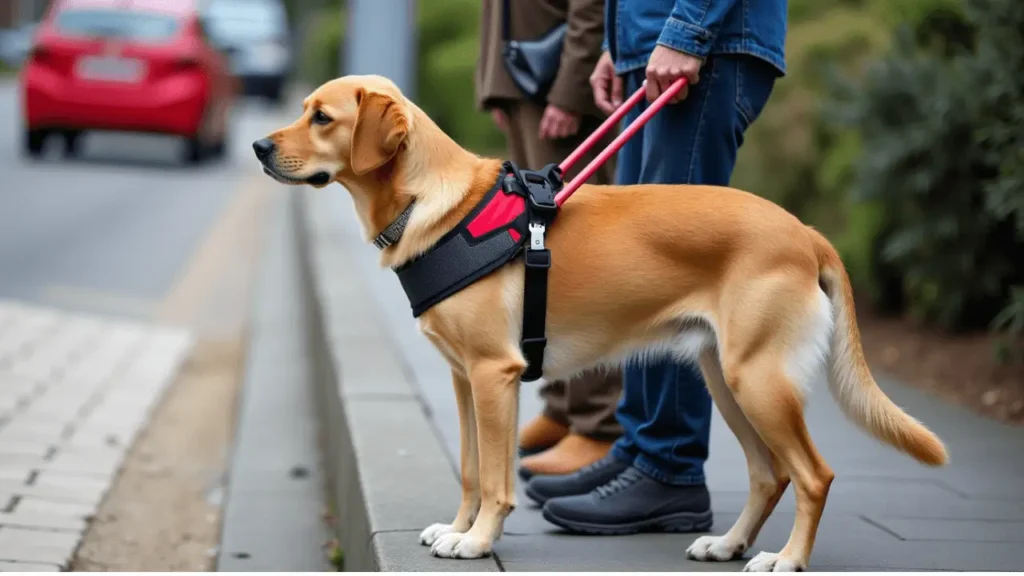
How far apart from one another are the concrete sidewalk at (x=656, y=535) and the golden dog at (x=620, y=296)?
175 mm

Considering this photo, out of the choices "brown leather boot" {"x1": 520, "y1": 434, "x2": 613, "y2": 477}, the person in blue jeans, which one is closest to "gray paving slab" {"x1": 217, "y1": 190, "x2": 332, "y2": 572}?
"brown leather boot" {"x1": 520, "y1": 434, "x2": 613, "y2": 477}

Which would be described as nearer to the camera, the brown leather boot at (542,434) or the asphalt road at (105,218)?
the brown leather boot at (542,434)

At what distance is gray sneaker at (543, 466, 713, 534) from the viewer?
12.1ft

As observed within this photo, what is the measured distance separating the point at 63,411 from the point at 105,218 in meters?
7.09

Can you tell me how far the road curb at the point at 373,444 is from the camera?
3492 mm

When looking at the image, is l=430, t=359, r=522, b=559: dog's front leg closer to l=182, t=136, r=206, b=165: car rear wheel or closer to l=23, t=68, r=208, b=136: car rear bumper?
l=23, t=68, r=208, b=136: car rear bumper

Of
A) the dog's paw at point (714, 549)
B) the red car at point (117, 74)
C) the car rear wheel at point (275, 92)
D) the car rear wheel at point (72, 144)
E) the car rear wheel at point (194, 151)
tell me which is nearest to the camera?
the dog's paw at point (714, 549)

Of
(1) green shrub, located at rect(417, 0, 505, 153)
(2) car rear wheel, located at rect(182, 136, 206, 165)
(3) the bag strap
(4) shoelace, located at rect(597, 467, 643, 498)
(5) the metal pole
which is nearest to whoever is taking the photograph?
(4) shoelace, located at rect(597, 467, 643, 498)

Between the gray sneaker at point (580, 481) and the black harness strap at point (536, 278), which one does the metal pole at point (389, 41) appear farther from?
the black harness strap at point (536, 278)

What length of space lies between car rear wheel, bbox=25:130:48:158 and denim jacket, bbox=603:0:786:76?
14.2 metres

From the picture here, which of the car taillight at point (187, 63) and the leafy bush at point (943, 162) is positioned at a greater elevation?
the leafy bush at point (943, 162)

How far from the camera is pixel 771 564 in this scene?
3293 millimetres

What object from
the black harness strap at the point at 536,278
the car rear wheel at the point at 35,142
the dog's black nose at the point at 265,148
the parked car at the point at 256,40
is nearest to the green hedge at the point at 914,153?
the black harness strap at the point at 536,278

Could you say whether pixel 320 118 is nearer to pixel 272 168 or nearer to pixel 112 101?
pixel 272 168
